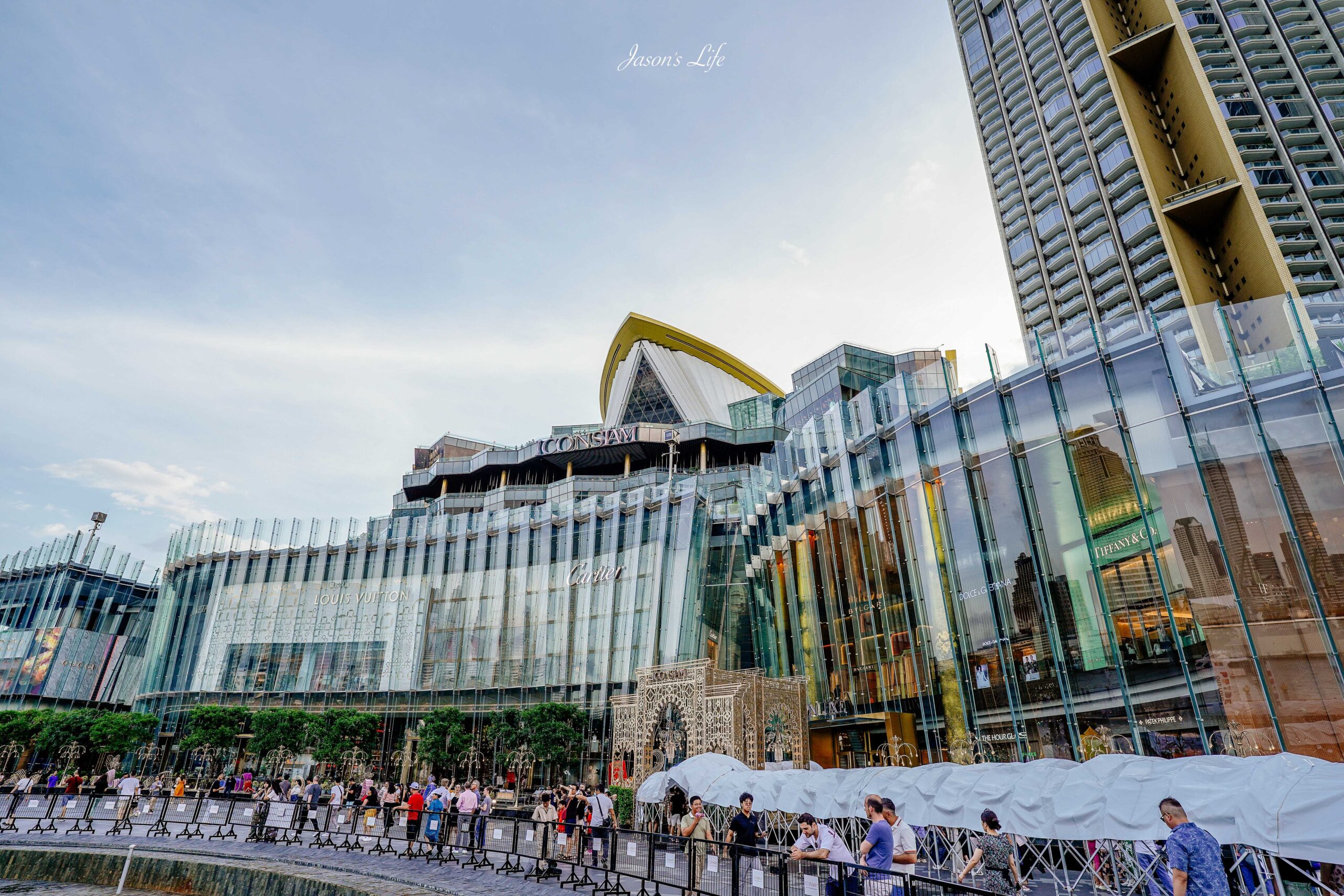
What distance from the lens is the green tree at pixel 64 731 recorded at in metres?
37.9

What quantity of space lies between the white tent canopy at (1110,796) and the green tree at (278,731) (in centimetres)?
3077

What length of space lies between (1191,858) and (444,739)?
115 feet

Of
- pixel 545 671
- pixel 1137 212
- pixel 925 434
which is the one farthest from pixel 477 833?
pixel 1137 212

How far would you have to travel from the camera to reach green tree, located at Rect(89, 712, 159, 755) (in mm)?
38594

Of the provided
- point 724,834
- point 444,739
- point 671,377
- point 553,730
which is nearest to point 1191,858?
point 724,834

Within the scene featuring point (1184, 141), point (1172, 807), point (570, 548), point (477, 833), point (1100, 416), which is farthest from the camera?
point (1184, 141)

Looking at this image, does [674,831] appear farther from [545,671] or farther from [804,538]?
[545,671]

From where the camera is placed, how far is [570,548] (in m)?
45.2

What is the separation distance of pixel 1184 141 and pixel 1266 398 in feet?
164

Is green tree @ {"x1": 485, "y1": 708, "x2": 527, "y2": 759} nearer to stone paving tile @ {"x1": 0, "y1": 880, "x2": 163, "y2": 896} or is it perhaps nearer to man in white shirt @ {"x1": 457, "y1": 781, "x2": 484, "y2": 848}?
man in white shirt @ {"x1": 457, "y1": 781, "x2": 484, "y2": 848}

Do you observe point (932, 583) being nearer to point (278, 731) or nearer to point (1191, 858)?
point (1191, 858)

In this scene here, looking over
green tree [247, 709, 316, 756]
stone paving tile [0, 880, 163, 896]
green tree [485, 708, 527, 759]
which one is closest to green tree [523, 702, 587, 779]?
green tree [485, 708, 527, 759]

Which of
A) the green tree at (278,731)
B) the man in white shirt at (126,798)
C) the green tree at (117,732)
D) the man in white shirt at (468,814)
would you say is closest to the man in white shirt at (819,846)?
the man in white shirt at (468,814)

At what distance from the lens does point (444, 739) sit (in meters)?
35.7
